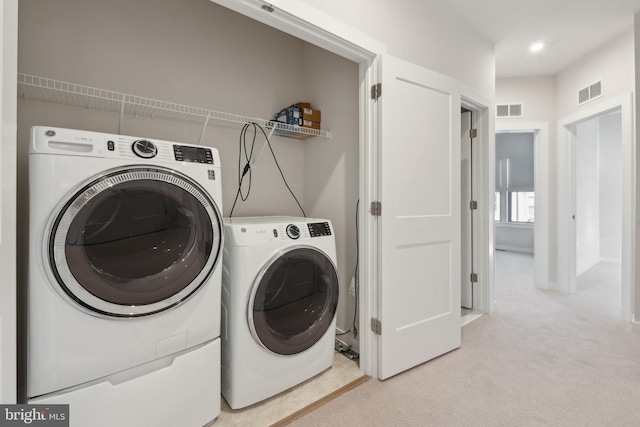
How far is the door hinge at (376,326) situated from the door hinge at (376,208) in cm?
64

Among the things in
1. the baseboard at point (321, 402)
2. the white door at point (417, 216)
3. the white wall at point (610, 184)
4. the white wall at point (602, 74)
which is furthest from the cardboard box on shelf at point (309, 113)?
the white wall at point (610, 184)

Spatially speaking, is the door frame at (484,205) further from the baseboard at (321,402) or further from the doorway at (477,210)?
the baseboard at (321,402)

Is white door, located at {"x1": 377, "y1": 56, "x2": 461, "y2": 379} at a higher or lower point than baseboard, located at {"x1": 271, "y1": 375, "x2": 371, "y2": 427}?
higher

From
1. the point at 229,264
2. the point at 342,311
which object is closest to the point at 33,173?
the point at 229,264

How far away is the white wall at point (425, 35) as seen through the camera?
1744 millimetres

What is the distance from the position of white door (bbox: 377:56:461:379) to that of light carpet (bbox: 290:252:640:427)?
0.19 metres

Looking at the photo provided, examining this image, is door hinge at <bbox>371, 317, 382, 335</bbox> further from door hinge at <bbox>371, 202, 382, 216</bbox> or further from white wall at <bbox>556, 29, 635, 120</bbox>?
white wall at <bbox>556, 29, 635, 120</bbox>

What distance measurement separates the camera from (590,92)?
124 inches

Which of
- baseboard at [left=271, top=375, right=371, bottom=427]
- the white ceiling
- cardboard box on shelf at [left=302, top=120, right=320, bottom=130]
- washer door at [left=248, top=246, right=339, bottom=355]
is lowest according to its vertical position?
baseboard at [left=271, top=375, right=371, bottom=427]

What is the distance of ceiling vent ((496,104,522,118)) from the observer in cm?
368

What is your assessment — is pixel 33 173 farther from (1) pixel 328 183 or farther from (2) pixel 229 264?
(1) pixel 328 183

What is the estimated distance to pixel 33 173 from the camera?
102cm

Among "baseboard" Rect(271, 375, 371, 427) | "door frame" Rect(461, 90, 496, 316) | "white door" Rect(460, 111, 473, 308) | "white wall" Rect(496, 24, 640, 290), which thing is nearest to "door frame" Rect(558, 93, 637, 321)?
"white wall" Rect(496, 24, 640, 290)

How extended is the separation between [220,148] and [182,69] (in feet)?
1.75
